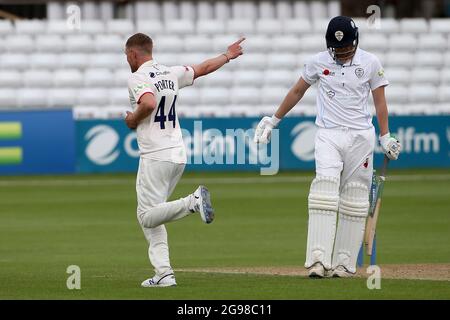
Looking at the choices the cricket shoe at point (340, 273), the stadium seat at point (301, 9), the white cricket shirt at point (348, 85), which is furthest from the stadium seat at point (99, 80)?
the cricket shoe at point (340, 273)

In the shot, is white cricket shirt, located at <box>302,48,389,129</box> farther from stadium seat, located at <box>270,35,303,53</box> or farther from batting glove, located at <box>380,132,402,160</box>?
stadium seat, located at <box>270,35,303,53</box>

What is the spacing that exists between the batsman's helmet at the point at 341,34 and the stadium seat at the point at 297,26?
1944 cm

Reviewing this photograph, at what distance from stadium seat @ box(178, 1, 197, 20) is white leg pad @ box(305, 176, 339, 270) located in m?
20.6

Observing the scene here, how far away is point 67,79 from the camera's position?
27516 millimetres

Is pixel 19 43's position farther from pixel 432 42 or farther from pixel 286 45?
pixel 432 42

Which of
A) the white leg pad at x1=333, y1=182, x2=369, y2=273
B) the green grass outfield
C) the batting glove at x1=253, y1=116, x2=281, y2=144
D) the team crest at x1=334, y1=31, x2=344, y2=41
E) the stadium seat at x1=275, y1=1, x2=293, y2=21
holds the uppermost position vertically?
the stadium seat at x1=275, y1=1, x2=293, y2=21

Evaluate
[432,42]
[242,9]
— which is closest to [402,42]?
[432,42]

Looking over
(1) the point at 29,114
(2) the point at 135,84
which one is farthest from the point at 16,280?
(1) the point at 29,114

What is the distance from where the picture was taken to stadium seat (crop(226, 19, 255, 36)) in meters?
28.7

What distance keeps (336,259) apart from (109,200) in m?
9.57

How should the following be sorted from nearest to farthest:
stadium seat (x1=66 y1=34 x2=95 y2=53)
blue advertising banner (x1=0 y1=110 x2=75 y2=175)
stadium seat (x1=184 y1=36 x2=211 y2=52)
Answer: blue advertising banner (x1=0 y1=110 x2=75 y2=175) < stadium seat (x1=184 y1=36 x2=211 y2=52) < stadium seat (x1=66 y1=34 x2=95 y2=53)

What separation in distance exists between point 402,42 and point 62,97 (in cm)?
817

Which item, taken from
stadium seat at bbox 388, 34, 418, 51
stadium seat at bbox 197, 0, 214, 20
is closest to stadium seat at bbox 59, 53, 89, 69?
stadium seat at bbox 197, 0, 214, 20

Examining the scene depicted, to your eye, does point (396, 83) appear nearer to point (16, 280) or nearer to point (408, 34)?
point (408, 34)
